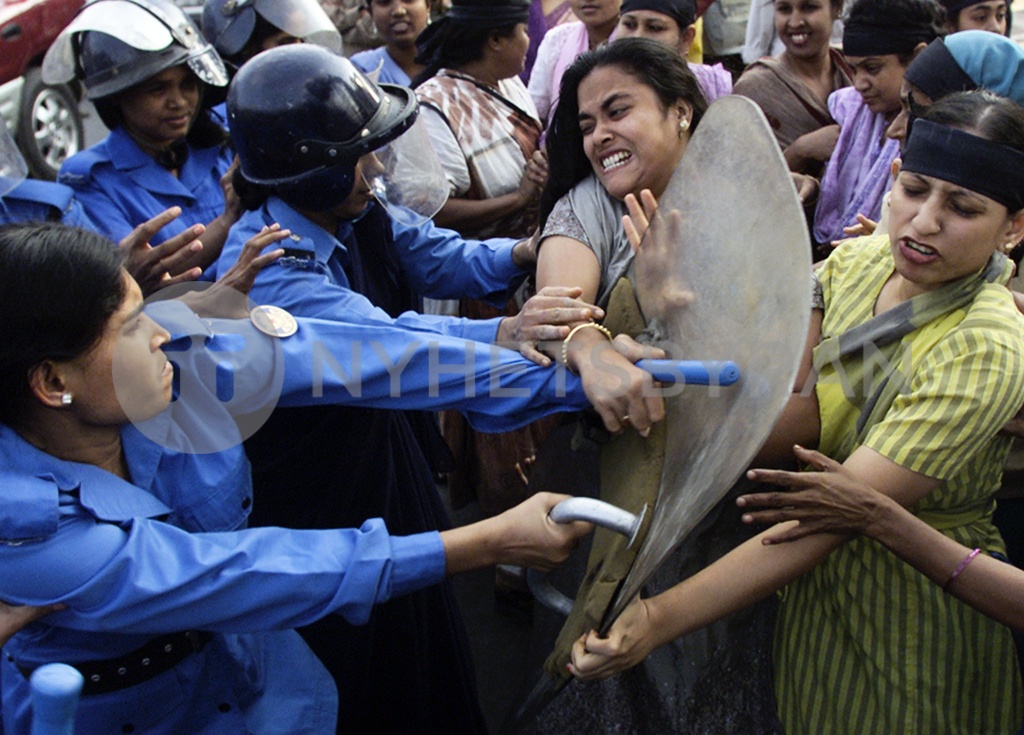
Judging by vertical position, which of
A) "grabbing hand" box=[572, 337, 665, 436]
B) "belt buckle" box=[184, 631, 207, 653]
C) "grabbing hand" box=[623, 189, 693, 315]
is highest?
"grabbing hand" box=[623, 189, 693, 315]

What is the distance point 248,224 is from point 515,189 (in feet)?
4.80

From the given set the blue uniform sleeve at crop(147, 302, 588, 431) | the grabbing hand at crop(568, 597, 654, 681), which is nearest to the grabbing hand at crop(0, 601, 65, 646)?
the blue uniform sleeve at crop(147, 302, 588, 431)

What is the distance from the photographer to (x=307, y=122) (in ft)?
6.79

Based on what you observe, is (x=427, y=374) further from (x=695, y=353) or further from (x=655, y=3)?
(x=655, y=3)

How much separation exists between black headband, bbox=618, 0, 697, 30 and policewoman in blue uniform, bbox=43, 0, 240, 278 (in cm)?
162

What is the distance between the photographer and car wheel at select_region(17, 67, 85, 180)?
6027 millimetres

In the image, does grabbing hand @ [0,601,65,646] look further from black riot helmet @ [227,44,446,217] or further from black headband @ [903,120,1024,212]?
black headband @ [903,120,1024,212]

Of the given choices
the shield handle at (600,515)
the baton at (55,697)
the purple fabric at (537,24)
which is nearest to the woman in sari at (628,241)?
the shield handle at (600,515)

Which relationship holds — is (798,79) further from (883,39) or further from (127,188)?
(127,188)

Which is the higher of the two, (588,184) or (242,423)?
(588,184)

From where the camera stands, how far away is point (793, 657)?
1969mm

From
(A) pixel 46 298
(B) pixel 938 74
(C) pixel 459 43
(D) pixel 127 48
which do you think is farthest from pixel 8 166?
(B) pixel 938 74

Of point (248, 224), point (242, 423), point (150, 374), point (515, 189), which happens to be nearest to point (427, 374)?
point (242, 423)

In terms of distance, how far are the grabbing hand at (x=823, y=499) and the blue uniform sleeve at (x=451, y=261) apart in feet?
3.89
